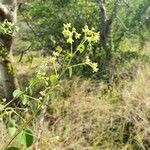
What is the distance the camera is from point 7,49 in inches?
153

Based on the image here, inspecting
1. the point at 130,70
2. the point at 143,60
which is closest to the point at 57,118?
the point at 130,70

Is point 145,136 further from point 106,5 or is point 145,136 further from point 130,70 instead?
point 106,5

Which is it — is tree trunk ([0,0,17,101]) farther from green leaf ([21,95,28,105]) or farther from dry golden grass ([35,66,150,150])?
green leaf ([21,95,28,105])

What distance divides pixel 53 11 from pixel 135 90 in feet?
6.33

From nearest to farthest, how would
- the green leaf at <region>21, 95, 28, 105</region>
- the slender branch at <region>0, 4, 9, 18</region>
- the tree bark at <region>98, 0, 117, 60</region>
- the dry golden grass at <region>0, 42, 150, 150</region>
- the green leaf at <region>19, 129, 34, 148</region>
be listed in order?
the green leaf at <region>19, 129, 34, 148</region>
the green leaf at <region>21, 95, 28, 105</region>
the slender branch at <region>0, 4, 9, 18</region>
the dry golden grass at <region>0, 42, 150, 150</region>
the tree bark at <region>98, 0, 117, 60</region>

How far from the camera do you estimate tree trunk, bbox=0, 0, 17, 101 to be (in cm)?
349

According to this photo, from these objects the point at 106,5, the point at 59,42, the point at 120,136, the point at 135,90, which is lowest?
the point at 120,136

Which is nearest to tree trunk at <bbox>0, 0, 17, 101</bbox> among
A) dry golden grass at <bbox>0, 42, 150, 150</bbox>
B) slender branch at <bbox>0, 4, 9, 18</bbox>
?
slender branch at <bbox>0, 4, 9, 18</bbox>

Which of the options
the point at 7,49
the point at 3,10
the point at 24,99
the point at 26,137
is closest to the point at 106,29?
the point at 7,49

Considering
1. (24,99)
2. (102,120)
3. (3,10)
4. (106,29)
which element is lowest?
(102,120)

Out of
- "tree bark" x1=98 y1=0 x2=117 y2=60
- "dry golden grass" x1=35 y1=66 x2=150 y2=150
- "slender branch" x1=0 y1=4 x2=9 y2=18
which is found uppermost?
"slender branch" x1=0 y1=4 x2=9 y2=18

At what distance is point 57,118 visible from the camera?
4543 mm

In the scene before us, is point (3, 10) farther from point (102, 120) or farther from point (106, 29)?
point (106, 29)

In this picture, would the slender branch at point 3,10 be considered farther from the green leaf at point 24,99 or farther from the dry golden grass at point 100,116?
the green leaf at point 24,99
